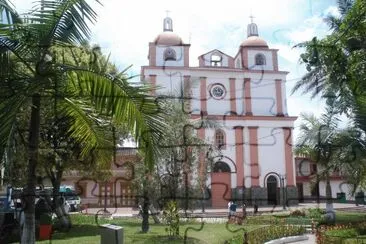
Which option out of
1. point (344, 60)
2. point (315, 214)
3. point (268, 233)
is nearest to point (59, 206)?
point (268, 233)

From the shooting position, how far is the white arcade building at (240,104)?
1588 cm

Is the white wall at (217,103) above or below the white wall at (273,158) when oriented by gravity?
above

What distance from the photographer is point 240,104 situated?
90.7ft

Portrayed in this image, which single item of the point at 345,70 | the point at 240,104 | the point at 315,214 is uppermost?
the point at 240,104

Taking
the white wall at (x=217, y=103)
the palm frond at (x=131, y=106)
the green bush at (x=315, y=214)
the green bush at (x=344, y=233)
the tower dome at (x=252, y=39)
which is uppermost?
the tower dome at (x=252, y=39)

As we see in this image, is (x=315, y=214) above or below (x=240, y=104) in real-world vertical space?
below

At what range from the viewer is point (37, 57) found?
623cm

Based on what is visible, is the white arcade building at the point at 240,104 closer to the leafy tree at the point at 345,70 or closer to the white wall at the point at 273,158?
the white wall at the point at 273,158

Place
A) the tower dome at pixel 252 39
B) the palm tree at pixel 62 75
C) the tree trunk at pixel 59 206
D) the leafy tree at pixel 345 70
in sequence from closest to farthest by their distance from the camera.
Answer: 1. the palm tree at pixel 62 75
2. the leafy tree at pixel 345 70
3. the tower dome at pixel 252 39
4. the tree trunk at pixel 59 206

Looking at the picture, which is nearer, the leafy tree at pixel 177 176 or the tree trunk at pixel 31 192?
the tree trunk at pixel 31 192

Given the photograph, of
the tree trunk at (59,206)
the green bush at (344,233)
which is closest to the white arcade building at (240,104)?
the green bush at (344,233)

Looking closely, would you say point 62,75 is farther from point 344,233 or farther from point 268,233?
point 344,233

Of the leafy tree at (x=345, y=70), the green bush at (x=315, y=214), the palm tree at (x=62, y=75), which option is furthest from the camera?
the green bush at (x=315, y=214)

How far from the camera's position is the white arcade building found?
52.1 feet
